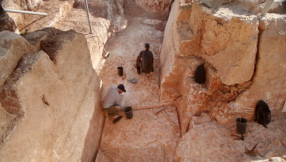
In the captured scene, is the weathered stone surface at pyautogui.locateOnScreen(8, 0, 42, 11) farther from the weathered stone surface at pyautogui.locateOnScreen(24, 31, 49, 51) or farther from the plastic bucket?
the plastic bucket

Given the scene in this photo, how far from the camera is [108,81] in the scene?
569 centimetres

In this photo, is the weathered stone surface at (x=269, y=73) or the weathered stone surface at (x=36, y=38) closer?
the weathered stone surface at (x=36, y=38)

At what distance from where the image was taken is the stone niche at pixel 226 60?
11.0 ft

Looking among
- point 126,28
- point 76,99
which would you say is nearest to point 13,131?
point 76,99

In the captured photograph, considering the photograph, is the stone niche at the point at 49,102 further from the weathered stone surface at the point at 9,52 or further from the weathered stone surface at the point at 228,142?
the weathered stone surface at the point at 228,142

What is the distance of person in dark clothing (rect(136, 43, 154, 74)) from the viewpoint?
557cm

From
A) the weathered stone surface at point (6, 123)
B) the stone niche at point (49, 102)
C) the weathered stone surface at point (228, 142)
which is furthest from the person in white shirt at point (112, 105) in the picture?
the weathered stone surface at point (6, 123)

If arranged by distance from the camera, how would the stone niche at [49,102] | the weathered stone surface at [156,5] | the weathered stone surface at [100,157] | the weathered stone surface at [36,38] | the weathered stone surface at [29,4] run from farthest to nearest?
1. the weathered stone surface at [156,5]
2. the weathered stone surface at [29,4]
3. the weathered stone surface at [100,157]
4. the weathered stone surface at [36,38]
5. the stone niche at [49,102]

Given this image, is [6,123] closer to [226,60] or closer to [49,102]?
[49,102]

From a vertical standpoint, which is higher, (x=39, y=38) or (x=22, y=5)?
(x=22, y=5)

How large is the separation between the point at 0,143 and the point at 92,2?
6832mm

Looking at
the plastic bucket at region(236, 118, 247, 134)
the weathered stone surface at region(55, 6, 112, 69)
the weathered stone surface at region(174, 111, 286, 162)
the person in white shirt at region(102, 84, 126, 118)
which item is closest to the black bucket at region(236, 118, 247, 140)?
the plastic bucket at region(236, 118, 247, 134)

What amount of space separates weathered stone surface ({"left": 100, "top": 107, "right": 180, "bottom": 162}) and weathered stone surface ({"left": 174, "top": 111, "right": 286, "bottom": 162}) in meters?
0.43

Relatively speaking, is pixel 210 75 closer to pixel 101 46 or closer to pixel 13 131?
pixel 13 131
